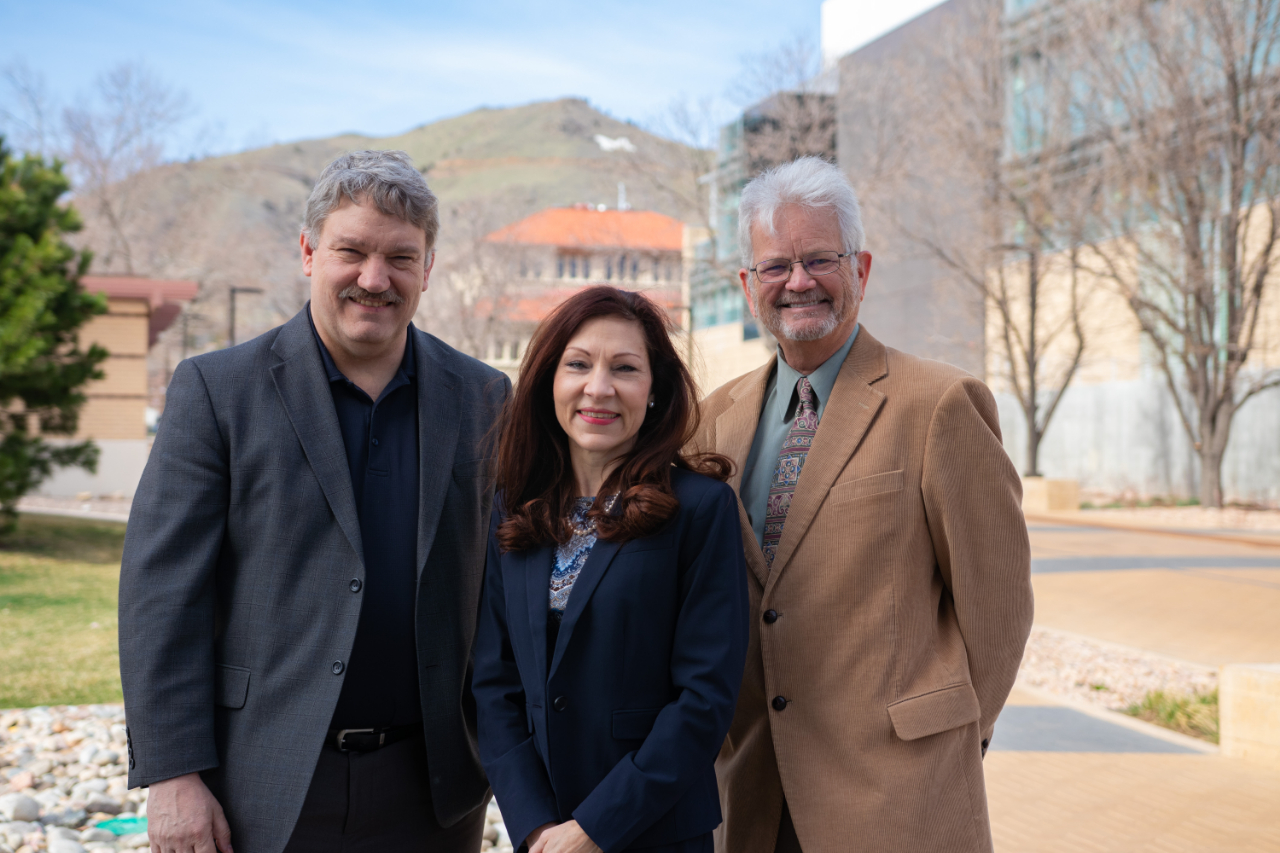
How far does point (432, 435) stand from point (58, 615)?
30.4 feet

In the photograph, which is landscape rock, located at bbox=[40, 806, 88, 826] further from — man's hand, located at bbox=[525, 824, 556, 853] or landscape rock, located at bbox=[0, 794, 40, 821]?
man's hand, located at bbox=[525, 824, 556, 853]

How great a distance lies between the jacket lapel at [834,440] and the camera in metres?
2.56

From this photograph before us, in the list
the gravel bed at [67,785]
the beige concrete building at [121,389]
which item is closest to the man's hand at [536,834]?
the gravel bed at [67,785]

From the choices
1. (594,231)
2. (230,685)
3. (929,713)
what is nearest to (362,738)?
(230,685)

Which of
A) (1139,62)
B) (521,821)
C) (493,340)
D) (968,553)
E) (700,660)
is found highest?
(1139,62)

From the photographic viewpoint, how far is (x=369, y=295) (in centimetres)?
260

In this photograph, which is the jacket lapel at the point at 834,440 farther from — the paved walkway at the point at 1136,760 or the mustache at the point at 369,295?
the paved walkway at the point at 1136,760

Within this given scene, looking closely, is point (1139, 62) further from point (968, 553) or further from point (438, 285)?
point (438, 285)

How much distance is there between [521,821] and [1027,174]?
23101 millimetres

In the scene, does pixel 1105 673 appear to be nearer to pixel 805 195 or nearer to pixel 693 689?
pixel 805 195

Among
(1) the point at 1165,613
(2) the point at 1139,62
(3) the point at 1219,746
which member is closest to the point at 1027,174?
(2) the point at 1139,62

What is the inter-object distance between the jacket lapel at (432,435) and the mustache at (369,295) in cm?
25

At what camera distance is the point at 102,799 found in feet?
16.1

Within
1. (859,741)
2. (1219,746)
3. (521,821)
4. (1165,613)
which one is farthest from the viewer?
(1165,613)
